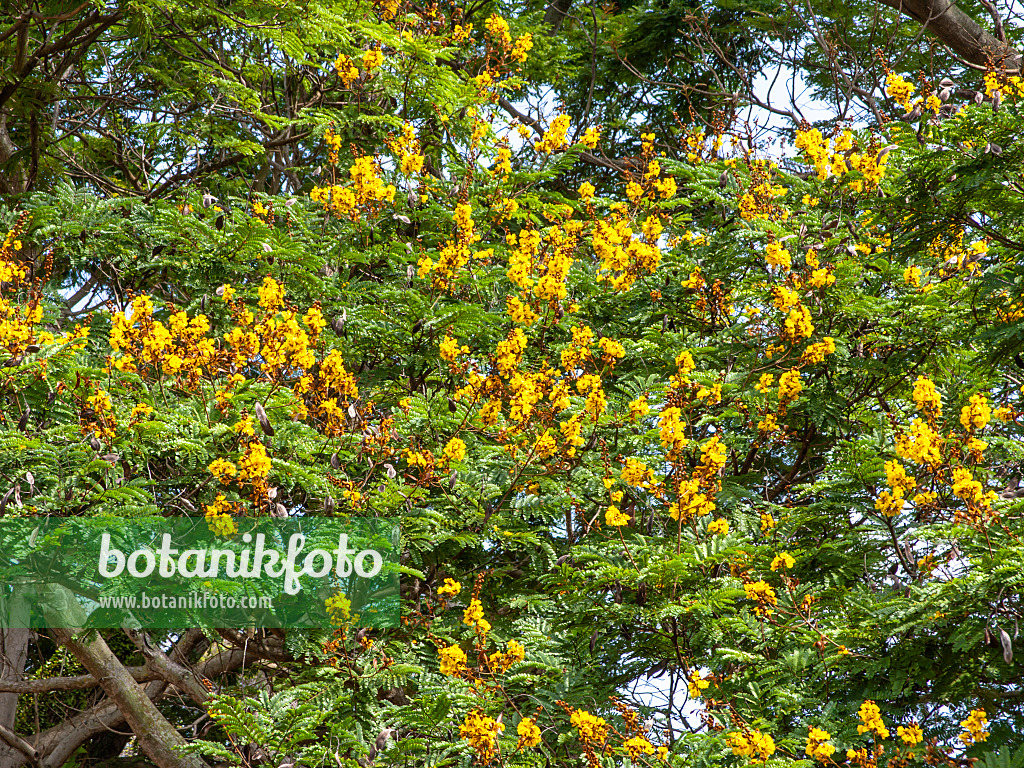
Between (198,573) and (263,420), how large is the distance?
865 mm

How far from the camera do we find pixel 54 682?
5.61 meters

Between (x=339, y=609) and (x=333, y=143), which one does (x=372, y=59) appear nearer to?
(x=333, y=143)

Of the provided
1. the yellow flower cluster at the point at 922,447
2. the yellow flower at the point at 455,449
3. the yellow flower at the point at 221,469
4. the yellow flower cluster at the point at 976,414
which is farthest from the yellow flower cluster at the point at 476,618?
the yellow flower cluster at the point at 976,414

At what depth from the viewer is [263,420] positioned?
4160 mm

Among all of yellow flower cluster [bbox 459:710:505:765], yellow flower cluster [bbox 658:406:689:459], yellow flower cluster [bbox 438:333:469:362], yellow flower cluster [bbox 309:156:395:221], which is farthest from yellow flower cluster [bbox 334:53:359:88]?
yellow flower cluster [bbox 459:710:505:765]

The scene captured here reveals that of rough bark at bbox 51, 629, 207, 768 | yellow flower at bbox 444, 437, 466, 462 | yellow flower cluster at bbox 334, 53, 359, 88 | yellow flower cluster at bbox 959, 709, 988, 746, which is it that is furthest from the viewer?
yellow flower cluster at bbox 334, 53, 359, 88

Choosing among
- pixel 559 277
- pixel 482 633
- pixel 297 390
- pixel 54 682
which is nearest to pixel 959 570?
pixel 482 633

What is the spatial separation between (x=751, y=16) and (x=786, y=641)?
7.04 m

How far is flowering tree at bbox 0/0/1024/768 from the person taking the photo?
12.4 ft

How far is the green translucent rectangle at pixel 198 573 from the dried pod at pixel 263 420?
41cm

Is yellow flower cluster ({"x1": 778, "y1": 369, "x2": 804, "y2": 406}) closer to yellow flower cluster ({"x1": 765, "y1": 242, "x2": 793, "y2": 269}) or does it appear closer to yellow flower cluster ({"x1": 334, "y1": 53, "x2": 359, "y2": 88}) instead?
yellow flower cluster ({"x1": 765, "y1": 242, "x2": 793, "y2": 269})

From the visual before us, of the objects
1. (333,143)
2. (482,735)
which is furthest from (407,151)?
(482,735)

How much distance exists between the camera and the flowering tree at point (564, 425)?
12.4 feet

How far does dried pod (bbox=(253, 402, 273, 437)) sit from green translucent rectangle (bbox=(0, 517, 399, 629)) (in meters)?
0.41
